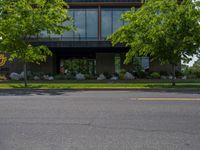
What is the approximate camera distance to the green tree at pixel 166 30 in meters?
20.2

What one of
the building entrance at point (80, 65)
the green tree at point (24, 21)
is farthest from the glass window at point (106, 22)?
the green tree at point (24, 21)

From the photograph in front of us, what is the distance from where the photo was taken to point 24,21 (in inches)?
819

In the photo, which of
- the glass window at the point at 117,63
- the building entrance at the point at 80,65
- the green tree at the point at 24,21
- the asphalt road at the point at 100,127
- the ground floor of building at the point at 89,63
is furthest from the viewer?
the building entrance at the point at 80,65

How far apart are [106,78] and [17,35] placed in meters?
12.9

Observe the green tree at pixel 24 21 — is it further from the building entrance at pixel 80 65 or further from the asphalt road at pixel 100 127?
the building entrance at pixel 80 65

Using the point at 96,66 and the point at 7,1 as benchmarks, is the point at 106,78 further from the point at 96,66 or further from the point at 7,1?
the point at 7,1

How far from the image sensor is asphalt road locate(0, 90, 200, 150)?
20.1ft

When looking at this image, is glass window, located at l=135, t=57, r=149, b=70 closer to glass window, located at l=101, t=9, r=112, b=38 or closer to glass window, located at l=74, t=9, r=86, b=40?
glass window, located at l=101, t=9, r=112, b=38

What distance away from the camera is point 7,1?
840 inches

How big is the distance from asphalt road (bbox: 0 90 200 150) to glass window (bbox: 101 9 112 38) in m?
27.4

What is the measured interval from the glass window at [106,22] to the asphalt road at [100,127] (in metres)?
27.4

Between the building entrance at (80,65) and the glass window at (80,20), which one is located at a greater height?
the glass window at (80,20)

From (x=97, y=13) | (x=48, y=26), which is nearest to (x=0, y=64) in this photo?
(x=97, y=13)

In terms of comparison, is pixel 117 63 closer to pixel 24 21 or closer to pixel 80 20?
pixel 80 20
